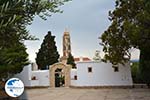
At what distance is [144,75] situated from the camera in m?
29.1

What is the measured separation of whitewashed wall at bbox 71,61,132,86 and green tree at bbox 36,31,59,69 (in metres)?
14.3

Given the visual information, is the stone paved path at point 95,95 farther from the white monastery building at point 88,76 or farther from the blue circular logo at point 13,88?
the blue circular logo at point 13,88

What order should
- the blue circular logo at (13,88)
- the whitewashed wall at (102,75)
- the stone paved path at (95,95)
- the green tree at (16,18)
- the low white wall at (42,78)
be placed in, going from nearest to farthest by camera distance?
the green tree at (16,18), the blue circular logo at (13,88), the stone paved path at (95,95), the whitewashed wall at (102,75), the low white wall at (42,78)

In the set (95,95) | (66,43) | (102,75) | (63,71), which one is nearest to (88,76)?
(102,75)

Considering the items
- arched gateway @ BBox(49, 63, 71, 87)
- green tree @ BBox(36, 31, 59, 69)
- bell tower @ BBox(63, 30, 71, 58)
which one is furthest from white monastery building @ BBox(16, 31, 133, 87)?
bell tower @ BBox(63, 30, 71, 58)

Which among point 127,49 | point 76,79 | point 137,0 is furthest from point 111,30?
point 76,79

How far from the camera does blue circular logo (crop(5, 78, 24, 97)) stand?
8.51 m

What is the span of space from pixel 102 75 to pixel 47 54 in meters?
16.7

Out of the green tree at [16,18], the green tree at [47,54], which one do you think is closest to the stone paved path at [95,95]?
the green tree at [16,18]

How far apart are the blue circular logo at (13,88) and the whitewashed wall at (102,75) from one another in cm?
2432

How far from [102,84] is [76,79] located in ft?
11.1

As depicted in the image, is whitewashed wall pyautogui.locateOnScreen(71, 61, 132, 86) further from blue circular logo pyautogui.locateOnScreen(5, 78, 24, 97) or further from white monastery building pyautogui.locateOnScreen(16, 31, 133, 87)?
blue circular logo pyautogui.locateOnScreen(5, 78, 24, 97)

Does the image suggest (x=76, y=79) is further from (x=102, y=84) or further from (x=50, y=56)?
(x=50, y=56)

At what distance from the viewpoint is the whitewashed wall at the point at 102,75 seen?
32406mm
